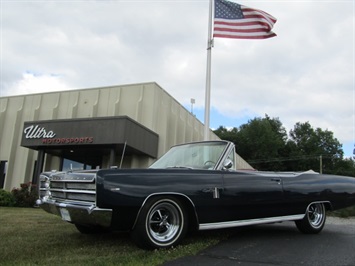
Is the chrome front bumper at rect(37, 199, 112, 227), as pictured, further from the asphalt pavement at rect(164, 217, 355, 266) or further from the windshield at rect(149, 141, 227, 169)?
the windshield at rect(149, 141, 227, 169)

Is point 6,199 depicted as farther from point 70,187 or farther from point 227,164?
point 227,164

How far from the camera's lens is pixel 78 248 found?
15.6 ft

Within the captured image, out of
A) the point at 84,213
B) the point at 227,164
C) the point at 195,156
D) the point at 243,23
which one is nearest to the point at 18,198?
the point at 243,23

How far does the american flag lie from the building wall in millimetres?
6758

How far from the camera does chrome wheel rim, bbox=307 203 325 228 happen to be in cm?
655

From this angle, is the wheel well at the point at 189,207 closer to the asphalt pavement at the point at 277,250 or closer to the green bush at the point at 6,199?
the asphalt pavement at the point at 277,250

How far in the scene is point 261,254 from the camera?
4.62 m

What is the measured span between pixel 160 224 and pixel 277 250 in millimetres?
1612

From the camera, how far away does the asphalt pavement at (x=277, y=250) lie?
4246 mm

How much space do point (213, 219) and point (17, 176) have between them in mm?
17581

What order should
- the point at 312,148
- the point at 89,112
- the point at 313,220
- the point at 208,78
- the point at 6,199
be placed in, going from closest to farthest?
the point at 313,220 < the point at 208,78 < the point at 6,199 < the point at 89,112 < the point at 312,148

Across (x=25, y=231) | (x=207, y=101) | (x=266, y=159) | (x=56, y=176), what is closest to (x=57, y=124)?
(x=207, y=101)

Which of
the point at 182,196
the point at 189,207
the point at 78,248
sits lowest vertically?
the point at 78,248

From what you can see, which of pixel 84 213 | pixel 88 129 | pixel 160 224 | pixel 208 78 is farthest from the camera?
pixel 88 129
